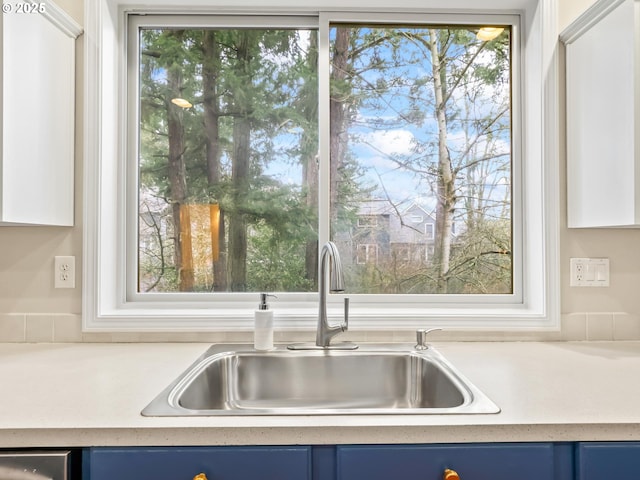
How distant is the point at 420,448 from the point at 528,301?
98 cm

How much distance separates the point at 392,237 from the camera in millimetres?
1623

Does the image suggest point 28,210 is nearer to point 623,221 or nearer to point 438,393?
point 438,393

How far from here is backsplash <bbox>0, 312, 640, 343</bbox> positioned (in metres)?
1.44

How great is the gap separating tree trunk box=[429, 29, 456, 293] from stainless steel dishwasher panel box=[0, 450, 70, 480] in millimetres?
1294

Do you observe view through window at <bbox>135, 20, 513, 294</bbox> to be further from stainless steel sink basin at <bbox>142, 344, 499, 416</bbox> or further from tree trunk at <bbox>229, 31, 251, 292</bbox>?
stainless steel sink basin at <bbox>142, 344, 499, 416</bbox>

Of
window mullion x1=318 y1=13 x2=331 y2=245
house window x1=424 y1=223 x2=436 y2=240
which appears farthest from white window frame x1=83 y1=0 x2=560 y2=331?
house window x1=424 y1=223 x2=436 y2=240

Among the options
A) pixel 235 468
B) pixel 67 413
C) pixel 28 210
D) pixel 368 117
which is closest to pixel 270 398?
pixel 235 468

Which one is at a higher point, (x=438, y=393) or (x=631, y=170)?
(x=631, y=170)

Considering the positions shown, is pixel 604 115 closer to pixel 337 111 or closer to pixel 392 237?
pixel 392 237

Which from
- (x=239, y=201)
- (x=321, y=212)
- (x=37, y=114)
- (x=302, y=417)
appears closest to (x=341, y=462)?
(x=302, y=417)

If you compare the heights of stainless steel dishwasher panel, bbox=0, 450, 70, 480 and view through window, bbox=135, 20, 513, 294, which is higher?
view through window, bbox=135, 20, 513, 294

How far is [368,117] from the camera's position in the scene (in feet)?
5.34

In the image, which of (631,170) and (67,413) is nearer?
(67,413)

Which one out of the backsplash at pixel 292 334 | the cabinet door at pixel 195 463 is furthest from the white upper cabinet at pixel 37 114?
the cabinet door at pixel 195 463
